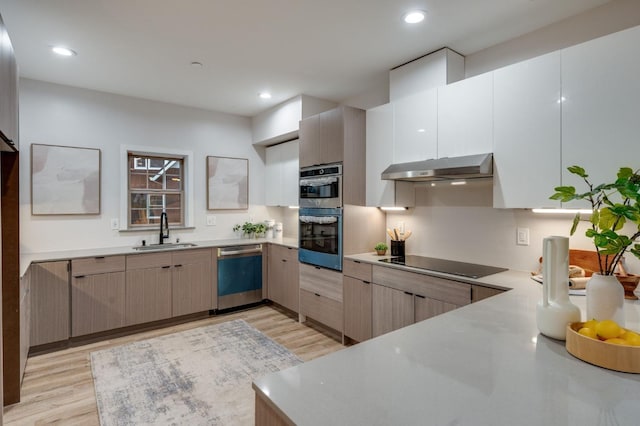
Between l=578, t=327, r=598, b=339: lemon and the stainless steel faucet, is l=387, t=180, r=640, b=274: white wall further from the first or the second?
the stainless steel faucet

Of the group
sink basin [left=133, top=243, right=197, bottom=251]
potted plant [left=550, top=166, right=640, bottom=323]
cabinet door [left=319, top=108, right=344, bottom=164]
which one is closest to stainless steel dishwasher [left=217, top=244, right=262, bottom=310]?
sink basin [left=133, top=243, right=197, bottom=251]

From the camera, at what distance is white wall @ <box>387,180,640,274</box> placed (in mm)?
2467

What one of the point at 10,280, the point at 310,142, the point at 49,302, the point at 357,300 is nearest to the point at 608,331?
the point at 357,300

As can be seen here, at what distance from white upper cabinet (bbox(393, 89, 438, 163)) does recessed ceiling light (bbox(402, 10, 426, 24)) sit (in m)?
0.54

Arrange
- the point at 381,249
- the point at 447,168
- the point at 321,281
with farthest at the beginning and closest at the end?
the point at 321,281
the point at 381,249
the point at 447,168

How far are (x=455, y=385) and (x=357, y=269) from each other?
2214mm

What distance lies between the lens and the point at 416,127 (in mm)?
2842

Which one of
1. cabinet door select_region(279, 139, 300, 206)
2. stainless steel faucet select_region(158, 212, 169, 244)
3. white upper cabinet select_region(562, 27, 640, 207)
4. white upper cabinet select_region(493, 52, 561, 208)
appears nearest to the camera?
white upper cabinet select_region(562, 27, 640, 207)

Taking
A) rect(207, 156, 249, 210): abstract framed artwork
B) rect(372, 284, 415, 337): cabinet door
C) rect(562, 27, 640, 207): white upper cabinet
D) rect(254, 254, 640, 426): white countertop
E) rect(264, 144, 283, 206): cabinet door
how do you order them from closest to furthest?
rect(254, 254, 640, 426): white countertop
rect(562, 27, 640, 207): white upper cabinet
rect(372, 284, 415, 337): cabinet door
rect(207, 156, 249, 210): abstract framed artwork
rect(264, 144, 283, 206): cabinet door

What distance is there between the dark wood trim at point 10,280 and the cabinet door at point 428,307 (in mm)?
2833

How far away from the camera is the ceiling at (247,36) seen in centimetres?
225

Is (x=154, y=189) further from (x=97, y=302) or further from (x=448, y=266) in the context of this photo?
(x=448, y=266)

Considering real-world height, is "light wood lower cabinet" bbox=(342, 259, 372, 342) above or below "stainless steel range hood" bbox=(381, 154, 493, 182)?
below

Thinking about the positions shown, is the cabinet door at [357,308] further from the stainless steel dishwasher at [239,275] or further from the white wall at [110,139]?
the white wall at [110,139]
